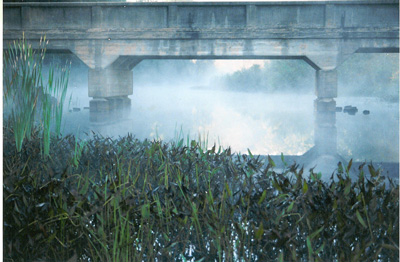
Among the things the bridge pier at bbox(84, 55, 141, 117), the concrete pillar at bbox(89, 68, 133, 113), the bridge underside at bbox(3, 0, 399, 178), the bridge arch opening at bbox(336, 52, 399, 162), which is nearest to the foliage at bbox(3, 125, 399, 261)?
the bridge underside at bbox(3, 0, 399, 178)

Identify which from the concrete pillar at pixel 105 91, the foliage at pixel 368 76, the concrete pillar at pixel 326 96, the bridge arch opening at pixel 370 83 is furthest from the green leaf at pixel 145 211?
the foliage at pixel 368 76

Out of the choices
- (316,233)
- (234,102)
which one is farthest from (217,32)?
(316,233)

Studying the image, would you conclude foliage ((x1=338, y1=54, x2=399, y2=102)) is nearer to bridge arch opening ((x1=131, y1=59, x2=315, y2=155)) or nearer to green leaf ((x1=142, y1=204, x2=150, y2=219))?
bridge arch opening ((x1=131, y1=59, x2=315, y2=155))

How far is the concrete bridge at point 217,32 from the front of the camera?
10922mm

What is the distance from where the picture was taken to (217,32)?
11367 mm

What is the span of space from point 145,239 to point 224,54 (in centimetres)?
971

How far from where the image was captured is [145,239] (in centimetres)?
230

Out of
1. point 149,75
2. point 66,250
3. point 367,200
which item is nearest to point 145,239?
point 66,250

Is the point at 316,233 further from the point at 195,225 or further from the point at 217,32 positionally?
the point at 217,32

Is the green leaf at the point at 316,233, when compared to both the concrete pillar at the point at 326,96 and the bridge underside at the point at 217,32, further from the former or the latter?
the bridge underside at the point at 217,32

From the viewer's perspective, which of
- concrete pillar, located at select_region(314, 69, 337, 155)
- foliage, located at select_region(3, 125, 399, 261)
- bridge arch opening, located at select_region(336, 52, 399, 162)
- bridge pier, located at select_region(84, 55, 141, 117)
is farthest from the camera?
bridge arch opening, located at select_region(336, 52, 399, 162)

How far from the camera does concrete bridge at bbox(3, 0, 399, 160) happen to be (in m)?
10.9

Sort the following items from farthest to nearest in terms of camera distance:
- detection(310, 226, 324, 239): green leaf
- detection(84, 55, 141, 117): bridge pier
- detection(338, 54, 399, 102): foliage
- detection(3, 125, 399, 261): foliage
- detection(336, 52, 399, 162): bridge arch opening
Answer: detection(338, 54, 399, 102): foliage → detection(336, 52, 399, 162): bridge arch opening → detection(84, 55, 141, 117): bridge pier → detection(3, 125, 399, 261): foliage → detection(310, 226, 324, 239): green leaf

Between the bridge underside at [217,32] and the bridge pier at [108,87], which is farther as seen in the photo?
the bridge pier at [108,87]
